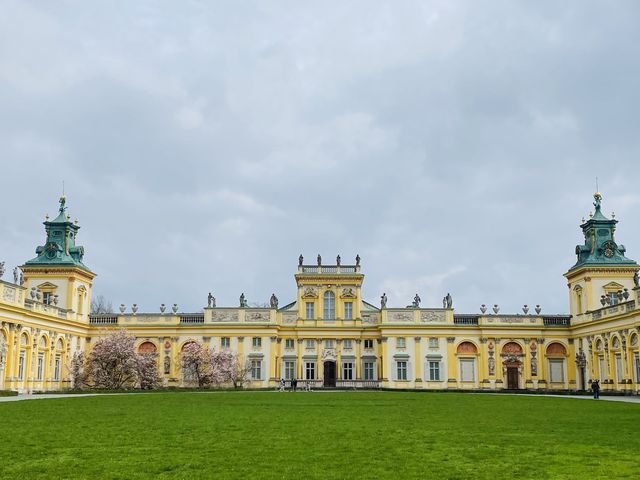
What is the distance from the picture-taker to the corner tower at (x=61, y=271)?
60844 mm

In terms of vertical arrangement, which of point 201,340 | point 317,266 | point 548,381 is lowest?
point 548,381

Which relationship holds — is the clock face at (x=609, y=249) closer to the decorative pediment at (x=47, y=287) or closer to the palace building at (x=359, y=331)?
the palace building at (x=359, y=331)

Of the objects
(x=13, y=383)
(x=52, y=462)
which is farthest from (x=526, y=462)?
(x=13, y=383)

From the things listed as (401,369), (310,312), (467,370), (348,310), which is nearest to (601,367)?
(467,370)

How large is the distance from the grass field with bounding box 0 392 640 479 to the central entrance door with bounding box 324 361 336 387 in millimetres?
42789

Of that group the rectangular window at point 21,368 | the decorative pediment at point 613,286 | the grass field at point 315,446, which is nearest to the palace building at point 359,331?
the decorative pediment at point 613,286

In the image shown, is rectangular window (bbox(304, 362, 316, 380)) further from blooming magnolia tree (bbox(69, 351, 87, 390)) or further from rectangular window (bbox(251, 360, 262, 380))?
blooming magnolia tree (bbox(69, 351, 87, 390))

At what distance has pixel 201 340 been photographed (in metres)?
64.2

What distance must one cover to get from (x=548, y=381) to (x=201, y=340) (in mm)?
32732

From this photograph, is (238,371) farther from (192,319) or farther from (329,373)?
(329,373)

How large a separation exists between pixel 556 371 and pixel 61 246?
156 feet

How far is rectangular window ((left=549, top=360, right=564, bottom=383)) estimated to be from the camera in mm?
62781

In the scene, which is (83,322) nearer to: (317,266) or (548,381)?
(317,266)

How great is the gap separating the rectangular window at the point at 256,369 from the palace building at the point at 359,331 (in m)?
0.09
